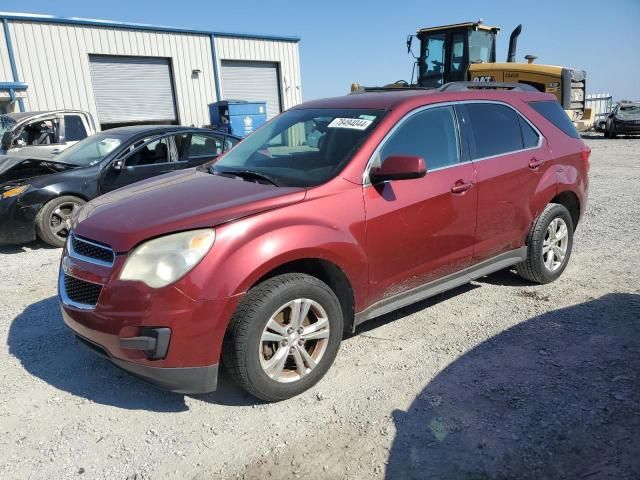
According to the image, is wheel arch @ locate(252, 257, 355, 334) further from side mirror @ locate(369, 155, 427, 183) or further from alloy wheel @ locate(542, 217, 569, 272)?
alloy wheel @ locate(542, 217, 569, 272)

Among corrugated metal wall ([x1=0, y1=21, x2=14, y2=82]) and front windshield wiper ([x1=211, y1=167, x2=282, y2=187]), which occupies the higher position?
corrugated metal wall ([x1=0, y1=21, x2=14, y2=82])

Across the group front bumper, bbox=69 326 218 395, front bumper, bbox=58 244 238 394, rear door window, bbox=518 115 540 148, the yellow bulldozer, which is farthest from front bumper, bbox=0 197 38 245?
the yellow bulldozer

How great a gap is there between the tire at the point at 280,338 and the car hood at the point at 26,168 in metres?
5.20

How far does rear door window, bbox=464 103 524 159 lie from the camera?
153 inches

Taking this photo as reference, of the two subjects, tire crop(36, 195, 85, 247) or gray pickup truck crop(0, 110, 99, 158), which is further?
gray pickup truck crop(0, 110, 99, 158)

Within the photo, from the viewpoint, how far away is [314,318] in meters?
3.03

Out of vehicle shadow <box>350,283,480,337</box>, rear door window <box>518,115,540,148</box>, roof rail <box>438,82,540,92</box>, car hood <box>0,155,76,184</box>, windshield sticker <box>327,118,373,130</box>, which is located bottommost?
vehicle shadow <box>350,283,480,337</box>

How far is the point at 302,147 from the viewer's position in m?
3.68

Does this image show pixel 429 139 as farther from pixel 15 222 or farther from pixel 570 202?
pixel 15 222

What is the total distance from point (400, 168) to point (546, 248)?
2.24 metres

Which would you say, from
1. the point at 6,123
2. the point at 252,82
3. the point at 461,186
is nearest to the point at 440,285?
the point at 461,186

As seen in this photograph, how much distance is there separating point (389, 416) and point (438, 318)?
1.39 meters

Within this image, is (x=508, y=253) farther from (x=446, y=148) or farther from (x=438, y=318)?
(x=446, y=148)

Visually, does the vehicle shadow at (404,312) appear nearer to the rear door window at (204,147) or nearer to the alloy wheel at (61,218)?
the alloy wheel at (61,218)
